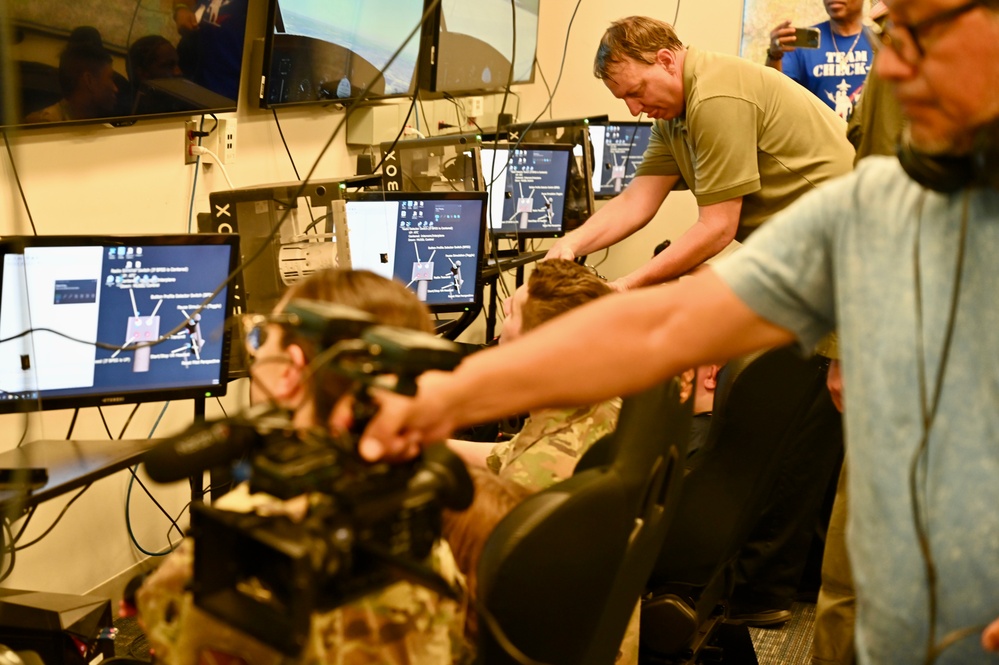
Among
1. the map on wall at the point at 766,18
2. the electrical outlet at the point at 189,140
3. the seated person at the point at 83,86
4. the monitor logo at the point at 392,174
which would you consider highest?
the map on wall at the point at 766,18

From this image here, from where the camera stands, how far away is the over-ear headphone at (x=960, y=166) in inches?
39.5

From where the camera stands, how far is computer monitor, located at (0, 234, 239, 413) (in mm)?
2213

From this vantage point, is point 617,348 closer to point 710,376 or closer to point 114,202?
point 710,376

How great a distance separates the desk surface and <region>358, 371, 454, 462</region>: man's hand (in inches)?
42.9

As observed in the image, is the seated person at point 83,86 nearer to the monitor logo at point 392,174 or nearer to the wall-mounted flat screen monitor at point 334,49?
the wall-mounted flat screen monitor at point 334,49

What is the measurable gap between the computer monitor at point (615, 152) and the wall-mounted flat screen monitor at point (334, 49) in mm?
1339

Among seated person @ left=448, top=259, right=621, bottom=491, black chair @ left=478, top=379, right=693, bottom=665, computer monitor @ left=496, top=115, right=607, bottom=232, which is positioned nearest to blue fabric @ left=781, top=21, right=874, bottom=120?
computer monitor @ left=496, top=115, right=607, bottom=232

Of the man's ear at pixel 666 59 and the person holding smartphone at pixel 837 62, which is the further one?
the person holding smartphone at pixel 837 62

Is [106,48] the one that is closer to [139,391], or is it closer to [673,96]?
[139,391]

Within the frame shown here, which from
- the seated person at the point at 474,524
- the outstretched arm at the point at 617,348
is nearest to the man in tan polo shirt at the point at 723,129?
the seated person at the point at 474,524

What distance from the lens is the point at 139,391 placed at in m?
2.42

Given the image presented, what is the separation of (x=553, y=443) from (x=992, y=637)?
103 centimetres

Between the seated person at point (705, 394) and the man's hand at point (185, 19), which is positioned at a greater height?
the man's hand at point (185, 19)

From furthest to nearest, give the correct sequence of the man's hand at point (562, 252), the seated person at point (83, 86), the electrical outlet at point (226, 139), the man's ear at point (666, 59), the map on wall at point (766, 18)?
1. the map on wall at point (766, 18)
2. the electrical outlet at point (226, 139)
3. the man's hand at point (562, 252)
4. the man's ear at point (666, 59)
5. the seated person at point (83, 86)
